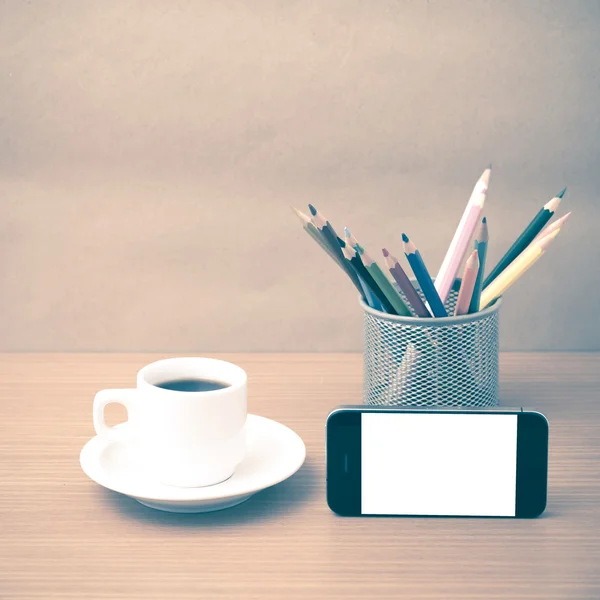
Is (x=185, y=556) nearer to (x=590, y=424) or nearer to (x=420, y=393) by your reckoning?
(x=420, y=393)

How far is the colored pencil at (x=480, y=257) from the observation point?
25.6 inches

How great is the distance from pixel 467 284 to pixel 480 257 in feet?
0.07

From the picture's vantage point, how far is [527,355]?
2.96 ft

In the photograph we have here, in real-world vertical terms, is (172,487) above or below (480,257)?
below

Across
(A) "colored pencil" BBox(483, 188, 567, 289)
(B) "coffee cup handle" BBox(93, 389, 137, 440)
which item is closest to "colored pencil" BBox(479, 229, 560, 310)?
(A) "colored pencil" BBox(483, 188, 567, 289)

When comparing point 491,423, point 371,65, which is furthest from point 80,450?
point 371,65

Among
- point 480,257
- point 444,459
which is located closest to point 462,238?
point 480,257

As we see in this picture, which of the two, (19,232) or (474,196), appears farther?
(19,232)

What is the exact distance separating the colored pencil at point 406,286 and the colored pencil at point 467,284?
2cm

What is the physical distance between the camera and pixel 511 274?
0.70m

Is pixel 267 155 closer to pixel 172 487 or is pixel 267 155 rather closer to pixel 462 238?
pixel 462 238

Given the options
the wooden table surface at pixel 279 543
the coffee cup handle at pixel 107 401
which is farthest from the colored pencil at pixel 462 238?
the coffee cup handle at pixel 107 401

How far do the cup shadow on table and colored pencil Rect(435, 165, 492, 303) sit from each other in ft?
0.58

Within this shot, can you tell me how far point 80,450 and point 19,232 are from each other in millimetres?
303
